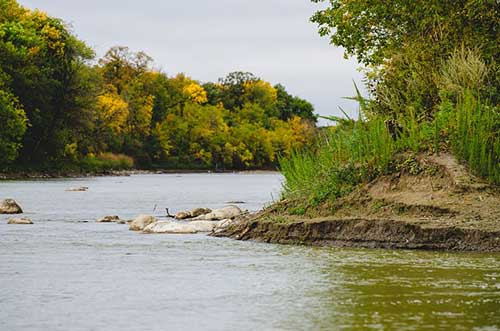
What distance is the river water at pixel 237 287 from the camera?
29.5 ft

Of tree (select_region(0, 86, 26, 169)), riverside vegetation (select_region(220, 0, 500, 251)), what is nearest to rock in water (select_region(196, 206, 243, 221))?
riverside vegetation (select_region(220, 0, 500, 251))

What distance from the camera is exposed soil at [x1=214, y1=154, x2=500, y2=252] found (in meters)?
14.6

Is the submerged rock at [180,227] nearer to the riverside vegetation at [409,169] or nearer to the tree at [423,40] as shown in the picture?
the riverside vegetation at [409,169]

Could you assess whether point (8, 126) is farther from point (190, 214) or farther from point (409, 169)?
point (409, 169)

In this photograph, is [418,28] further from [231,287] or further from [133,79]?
[133,79]

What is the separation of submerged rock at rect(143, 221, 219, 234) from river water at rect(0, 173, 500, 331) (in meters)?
1.85

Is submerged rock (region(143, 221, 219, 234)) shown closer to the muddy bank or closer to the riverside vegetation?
the riverside vegetation

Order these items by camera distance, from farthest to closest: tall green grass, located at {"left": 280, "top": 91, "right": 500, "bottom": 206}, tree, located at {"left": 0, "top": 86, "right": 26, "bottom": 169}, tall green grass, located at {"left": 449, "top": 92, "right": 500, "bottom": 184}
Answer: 1. tree, located at {"left": 0, "top": 86, "right": 26, "bottom": 169}
2. tall green grass, located at {"left": 280, "top": 91, "right": 500, "bottom": 206}
3. tall green grass, located at {"left": 449, "top": 92, "right": 500, "bottom": 184}

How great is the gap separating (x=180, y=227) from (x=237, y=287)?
8149mm

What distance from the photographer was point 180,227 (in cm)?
1928

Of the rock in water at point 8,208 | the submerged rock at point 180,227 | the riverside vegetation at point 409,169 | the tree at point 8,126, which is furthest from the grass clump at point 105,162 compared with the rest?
the riverside vegetation at point 409,169

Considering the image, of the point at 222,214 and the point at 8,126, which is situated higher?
the point at 8,126

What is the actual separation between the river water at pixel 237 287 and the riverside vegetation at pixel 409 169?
66 cm

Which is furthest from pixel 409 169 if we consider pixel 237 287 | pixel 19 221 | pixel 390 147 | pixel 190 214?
pixel 19 221
